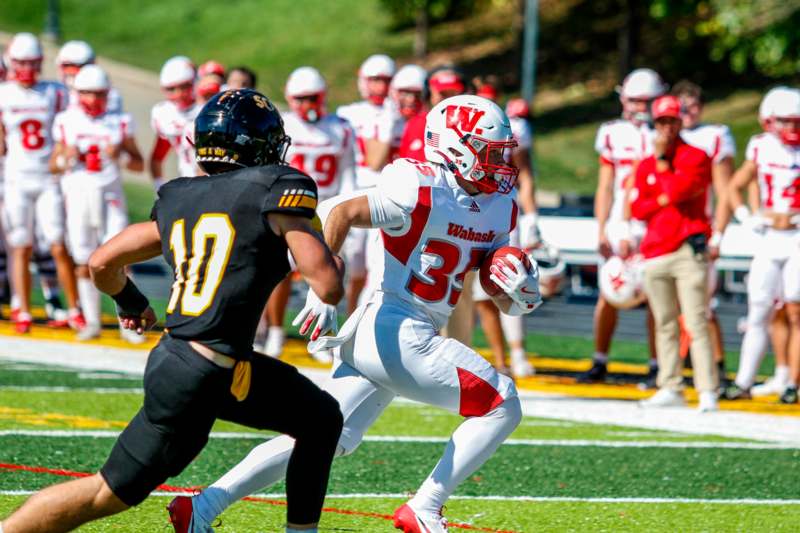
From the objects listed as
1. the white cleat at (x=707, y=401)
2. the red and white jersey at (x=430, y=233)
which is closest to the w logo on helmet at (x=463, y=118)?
the red and white jersey at (x=430, y=233)

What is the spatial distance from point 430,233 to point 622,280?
4398 millimetres

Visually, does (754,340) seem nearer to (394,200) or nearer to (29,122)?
(394,200)

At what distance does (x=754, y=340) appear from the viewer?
9312 millimetres

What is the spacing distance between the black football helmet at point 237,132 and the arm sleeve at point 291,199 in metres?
0.22

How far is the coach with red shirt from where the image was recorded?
28.2 feet

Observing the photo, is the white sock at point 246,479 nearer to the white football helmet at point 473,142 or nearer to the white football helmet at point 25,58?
the white football helmet at point 473,142

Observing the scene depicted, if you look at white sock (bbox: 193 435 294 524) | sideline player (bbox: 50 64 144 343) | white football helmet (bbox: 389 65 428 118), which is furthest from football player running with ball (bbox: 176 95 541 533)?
sideline player (bbox: 50 64 144 343)

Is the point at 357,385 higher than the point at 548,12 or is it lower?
lower

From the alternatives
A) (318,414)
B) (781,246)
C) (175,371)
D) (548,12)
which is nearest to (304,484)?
(318,414)

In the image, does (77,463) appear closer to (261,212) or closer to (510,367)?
(261,212)

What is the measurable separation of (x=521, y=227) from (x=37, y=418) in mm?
3797

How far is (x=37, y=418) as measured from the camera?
7656 millimetres

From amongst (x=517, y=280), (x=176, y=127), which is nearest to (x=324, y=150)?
(x=176, y=127)

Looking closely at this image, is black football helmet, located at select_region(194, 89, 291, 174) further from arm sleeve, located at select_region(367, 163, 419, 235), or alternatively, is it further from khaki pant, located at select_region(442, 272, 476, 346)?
khaki pant, located at select_region(442, 272, 476, 346)
